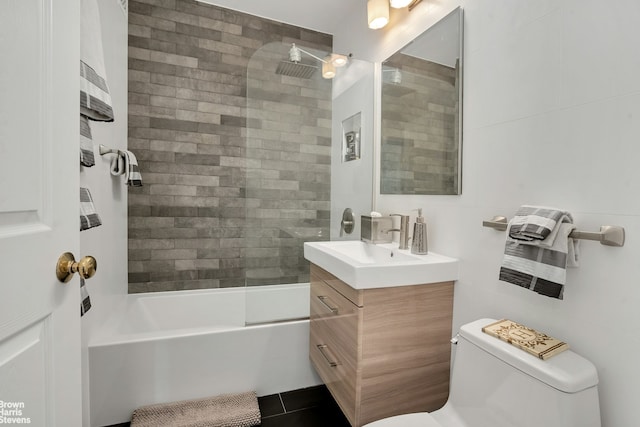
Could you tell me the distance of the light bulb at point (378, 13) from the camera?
72.7 inches

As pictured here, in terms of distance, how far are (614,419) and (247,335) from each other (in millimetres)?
1599

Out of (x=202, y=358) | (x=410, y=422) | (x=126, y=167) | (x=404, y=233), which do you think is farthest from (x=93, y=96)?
(x=410, y=422)

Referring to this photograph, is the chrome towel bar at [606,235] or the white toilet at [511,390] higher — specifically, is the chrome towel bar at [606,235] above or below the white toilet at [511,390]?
above

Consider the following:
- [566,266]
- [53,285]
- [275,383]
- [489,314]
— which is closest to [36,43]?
[53,285]

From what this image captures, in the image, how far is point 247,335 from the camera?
1.84 meters

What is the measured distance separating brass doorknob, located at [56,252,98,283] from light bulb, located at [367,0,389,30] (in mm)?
1948

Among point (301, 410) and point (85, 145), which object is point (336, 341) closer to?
point (301, 410)

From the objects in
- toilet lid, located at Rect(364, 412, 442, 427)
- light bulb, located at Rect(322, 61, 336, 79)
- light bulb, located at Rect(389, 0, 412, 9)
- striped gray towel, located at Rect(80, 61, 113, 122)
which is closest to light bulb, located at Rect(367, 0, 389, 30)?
light bulb, located at Rect(389, 0, 412, 9)

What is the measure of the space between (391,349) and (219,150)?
6.59 ft

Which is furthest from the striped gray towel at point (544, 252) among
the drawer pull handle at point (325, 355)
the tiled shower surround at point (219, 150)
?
the tiled shower surround at point (219, 150)

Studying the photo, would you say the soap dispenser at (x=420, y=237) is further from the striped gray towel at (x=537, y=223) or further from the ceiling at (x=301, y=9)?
the ceiling at (x=301, y=9)

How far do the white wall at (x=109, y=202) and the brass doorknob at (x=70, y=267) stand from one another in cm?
100

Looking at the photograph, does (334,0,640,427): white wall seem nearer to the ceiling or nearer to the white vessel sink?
the white vessel sink

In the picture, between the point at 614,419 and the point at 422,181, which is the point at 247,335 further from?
the point at 614,419
